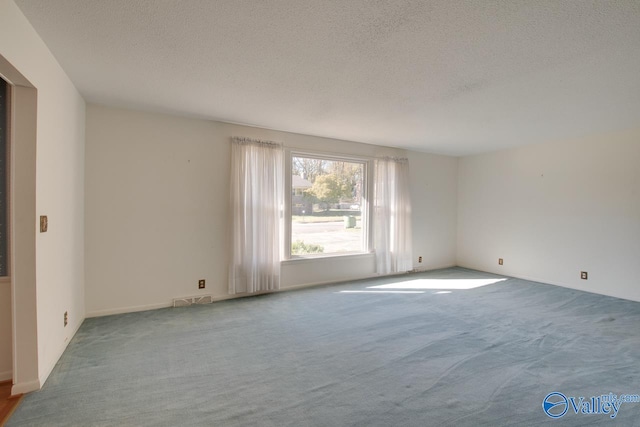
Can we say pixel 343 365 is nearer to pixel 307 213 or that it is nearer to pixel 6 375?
pixel 6 375

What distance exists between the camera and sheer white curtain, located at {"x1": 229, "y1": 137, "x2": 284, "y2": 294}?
3.88 meters

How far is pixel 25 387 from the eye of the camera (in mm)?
1950

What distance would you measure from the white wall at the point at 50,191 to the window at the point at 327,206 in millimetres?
2505

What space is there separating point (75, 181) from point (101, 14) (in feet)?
5.91

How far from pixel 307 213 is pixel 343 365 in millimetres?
2584

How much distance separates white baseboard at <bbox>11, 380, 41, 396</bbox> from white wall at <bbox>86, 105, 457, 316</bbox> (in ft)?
4.49

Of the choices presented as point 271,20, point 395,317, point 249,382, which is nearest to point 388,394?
point 249,382

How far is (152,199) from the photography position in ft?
11.4

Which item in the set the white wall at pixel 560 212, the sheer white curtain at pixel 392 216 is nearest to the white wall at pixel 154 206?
the sheer white curtain at pixel 392 216

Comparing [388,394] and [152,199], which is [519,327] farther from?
[152,199]

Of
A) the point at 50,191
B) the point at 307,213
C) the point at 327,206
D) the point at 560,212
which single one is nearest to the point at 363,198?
the point at 327,206

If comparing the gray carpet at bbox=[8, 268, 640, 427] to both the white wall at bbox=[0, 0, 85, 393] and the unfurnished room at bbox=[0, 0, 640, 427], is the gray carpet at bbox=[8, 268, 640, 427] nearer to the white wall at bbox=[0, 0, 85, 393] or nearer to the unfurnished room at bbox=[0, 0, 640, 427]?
the unfurnished room at bbox=[0, 0, 640, 427]

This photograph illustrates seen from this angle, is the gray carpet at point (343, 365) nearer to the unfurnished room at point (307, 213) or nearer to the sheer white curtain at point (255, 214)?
the unfurnished room at point (307, 213)

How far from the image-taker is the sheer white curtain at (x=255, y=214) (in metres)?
3.88
